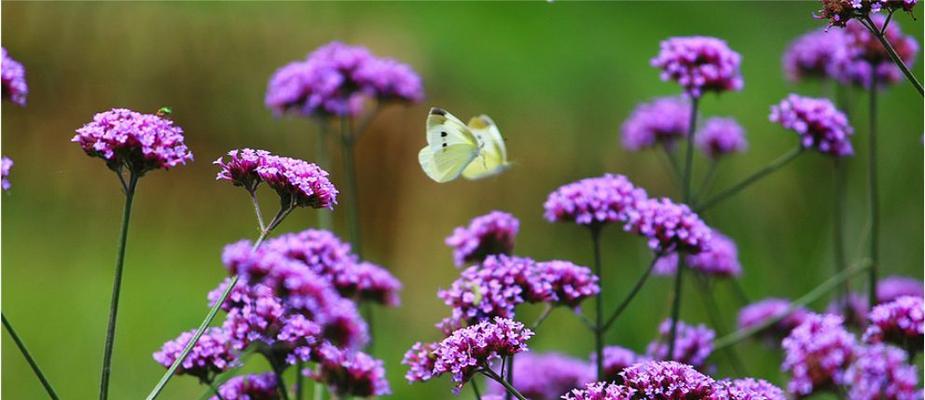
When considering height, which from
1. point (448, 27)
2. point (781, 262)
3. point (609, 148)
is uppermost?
point (448, 27)

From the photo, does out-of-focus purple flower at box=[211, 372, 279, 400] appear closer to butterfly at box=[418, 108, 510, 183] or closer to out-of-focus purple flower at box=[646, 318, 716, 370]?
butterfly at box=[418, 108, 510, 183]

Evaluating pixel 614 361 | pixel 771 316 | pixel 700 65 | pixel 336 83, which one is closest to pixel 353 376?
pixel 614 361

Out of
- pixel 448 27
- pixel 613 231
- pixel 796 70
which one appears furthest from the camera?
pixel 448 27

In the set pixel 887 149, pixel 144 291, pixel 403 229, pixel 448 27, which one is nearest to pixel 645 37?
pixel 448 27

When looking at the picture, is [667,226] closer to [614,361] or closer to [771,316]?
[614,361]

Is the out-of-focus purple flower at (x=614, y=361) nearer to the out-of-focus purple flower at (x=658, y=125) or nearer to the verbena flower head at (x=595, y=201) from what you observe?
the verbena flower head at (x=595, y=201)

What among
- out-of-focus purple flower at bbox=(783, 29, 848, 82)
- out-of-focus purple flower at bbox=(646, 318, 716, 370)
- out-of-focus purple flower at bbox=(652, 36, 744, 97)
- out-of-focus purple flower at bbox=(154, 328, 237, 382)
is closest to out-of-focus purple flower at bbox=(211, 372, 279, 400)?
out-of-focus purple flower at bbox=(154, 328, 237, 382)

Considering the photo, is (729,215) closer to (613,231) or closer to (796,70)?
(613,231)
